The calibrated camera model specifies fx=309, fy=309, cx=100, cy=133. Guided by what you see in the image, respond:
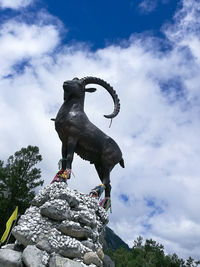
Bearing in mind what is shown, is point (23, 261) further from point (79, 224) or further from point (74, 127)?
point (74, 127)

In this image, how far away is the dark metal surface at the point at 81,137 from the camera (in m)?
8.06

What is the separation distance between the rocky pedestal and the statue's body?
1.13 meters

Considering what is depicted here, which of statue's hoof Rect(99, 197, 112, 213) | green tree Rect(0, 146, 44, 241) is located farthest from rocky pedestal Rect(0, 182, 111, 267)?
green tree Rect(0, 146, 44, 241)

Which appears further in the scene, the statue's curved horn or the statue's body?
the statue's curved horn

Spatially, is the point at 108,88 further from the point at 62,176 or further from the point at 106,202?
the point at 106,202

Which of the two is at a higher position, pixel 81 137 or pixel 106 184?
pixel 81 137

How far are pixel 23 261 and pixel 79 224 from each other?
131 centimetres

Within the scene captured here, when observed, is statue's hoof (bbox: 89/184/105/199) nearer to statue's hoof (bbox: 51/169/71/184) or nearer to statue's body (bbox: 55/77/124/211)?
statue's body (bbox: 55/77/124/211)

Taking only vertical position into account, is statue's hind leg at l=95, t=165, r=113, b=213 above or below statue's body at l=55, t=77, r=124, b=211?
below

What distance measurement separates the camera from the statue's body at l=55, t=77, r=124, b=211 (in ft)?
26.5

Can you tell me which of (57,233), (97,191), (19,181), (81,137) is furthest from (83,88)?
(19,181)

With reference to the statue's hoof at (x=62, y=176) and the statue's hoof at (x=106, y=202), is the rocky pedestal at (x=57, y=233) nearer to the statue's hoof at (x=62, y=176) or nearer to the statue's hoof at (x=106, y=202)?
the statue's hoof at (x=62, y=176)

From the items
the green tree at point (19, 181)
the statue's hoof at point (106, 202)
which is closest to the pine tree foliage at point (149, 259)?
the green tree at point (19, 181)

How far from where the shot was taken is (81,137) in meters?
8.15
